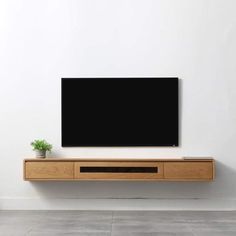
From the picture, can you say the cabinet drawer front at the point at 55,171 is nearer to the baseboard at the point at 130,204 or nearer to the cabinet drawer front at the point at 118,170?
the cabinet drawer front at the point at 118,170

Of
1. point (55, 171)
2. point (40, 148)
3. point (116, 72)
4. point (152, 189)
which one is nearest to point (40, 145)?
point (40, 148)

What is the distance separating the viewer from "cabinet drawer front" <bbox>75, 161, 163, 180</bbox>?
18.4 feet

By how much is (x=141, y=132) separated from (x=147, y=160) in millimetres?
475

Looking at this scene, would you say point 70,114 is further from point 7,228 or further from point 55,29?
point 7,228

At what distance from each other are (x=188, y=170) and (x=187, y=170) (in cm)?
1

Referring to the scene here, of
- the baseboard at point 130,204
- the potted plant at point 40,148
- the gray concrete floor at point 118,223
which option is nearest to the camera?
the gray concrete floor at point 118,223

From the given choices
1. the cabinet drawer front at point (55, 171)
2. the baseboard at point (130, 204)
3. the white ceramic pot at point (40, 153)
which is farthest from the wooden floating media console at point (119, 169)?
the baseboard at point (130, 204)

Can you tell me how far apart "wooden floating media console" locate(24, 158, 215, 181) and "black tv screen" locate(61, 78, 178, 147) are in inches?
14.8

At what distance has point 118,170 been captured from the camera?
563 cm

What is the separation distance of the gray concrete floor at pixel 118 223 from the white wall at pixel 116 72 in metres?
0.31

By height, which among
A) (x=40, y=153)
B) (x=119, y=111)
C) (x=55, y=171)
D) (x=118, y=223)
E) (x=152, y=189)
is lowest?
(x=118, y=223)

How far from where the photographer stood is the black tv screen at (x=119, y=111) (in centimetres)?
596

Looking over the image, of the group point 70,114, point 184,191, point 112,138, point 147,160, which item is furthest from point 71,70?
point 184,191

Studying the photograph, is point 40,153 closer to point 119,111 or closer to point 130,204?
point 119,111
